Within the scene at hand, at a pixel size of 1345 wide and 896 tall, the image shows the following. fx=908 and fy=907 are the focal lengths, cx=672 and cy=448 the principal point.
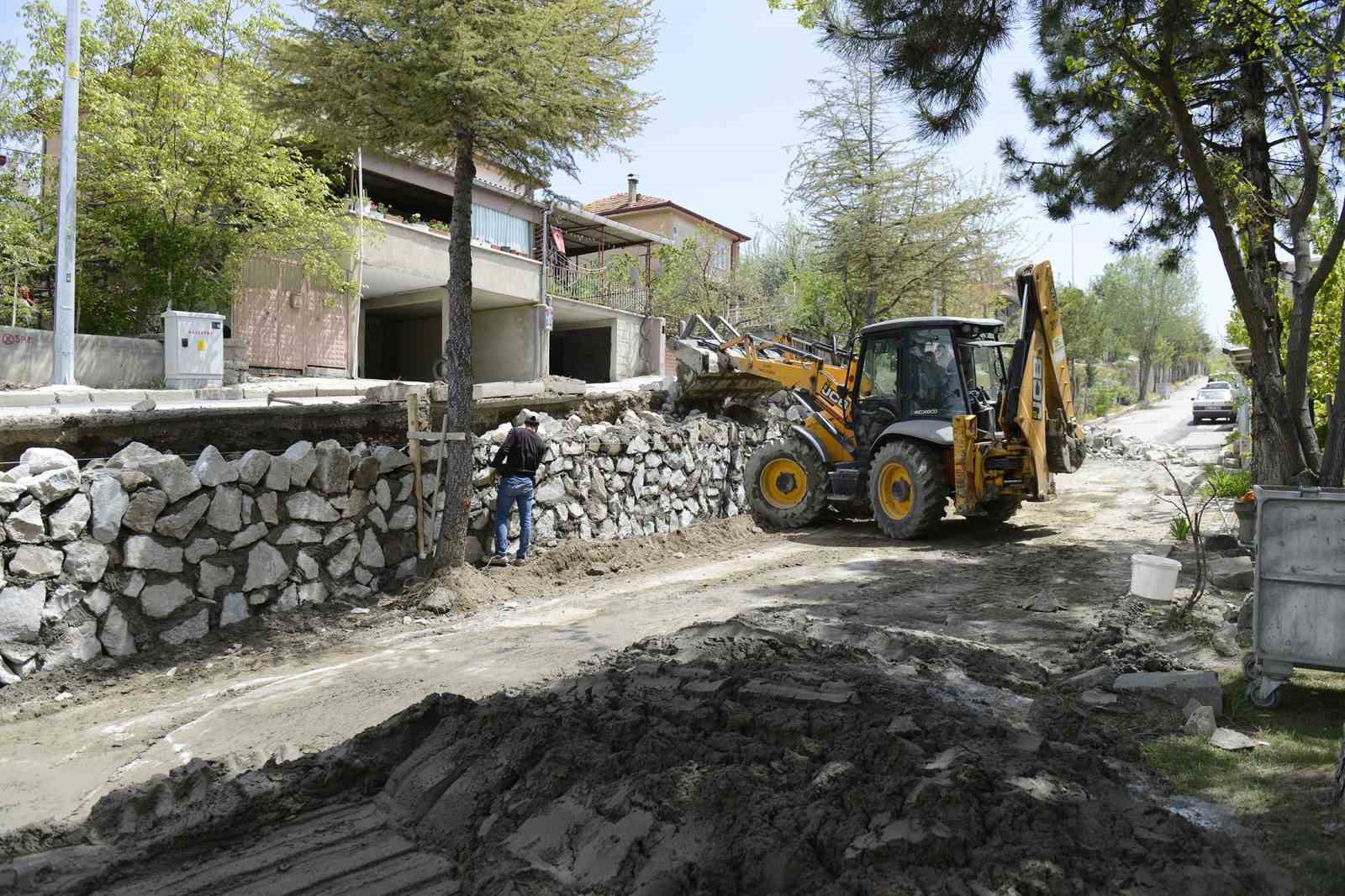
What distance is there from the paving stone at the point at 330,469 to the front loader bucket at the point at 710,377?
684 cm

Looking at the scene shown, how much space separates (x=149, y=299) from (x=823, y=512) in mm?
11894

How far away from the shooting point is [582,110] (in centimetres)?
876

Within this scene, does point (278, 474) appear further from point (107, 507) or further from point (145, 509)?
point (107, 507)

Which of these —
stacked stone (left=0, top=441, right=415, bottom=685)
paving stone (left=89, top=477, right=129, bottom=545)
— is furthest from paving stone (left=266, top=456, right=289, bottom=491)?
paving stone (left=89, top=477, right=129, bottom=545)

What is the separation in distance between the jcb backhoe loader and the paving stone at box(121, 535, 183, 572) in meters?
7.90

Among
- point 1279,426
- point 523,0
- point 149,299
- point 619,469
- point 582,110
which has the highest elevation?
point 523,0

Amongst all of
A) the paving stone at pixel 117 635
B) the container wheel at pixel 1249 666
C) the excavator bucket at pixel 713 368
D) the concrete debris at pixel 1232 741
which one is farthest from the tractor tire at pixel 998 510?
the paving stone at pixel 117 635

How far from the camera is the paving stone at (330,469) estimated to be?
27.5 ft

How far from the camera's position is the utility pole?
12.9m

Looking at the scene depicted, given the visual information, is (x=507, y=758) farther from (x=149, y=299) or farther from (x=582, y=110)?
(x=149, y=299)

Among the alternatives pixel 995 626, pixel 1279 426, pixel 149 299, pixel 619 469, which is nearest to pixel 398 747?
pixel 995 626

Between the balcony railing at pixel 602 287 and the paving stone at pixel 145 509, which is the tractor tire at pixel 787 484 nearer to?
the paving stone at pixel 145 509

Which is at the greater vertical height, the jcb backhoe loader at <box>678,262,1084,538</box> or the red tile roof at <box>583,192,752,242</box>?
the red tile roof at <box>583,192,752,242</box>

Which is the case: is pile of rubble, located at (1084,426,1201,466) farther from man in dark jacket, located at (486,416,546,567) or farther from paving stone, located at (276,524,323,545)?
paving stone, located at (276,524,323,545)
